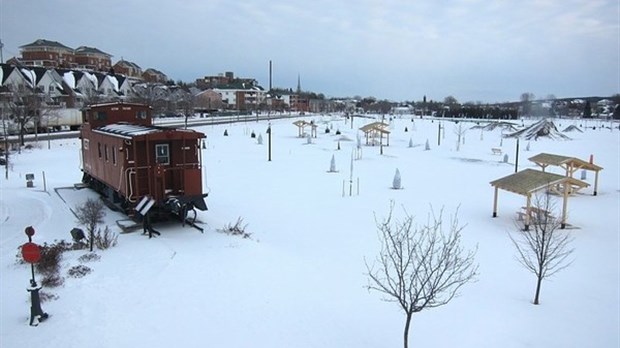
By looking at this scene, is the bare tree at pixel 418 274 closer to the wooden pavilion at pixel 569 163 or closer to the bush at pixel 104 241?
the bush at pixel 104 241

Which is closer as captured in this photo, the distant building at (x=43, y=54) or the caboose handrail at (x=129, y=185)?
the caboose handrail at (x=129, y=185)

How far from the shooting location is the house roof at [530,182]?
650 inches

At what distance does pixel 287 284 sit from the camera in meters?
10.2

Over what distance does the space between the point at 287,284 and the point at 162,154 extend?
268 inches

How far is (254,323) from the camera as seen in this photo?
26.9ft

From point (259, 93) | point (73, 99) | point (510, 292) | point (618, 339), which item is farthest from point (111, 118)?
point (259, 93)

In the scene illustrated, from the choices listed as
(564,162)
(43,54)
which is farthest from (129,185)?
(43,54)

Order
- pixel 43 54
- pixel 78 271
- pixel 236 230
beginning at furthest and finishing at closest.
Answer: pixel 43 54 < pixel 236 230 < pixel 78 271

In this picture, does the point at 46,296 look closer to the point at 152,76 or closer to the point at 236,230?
the point at 236,230

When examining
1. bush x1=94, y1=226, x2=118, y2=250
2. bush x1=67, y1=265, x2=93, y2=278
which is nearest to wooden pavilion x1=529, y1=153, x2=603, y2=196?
bush x1=94, y1=226, x2=118, y2=250

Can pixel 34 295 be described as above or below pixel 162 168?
below

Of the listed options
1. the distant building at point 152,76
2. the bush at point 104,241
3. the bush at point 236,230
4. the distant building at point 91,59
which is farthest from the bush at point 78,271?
the distant building at point 152,76

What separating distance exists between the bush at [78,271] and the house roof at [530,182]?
14.3 meters

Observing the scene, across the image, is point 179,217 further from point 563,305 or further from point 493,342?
point 563,305
